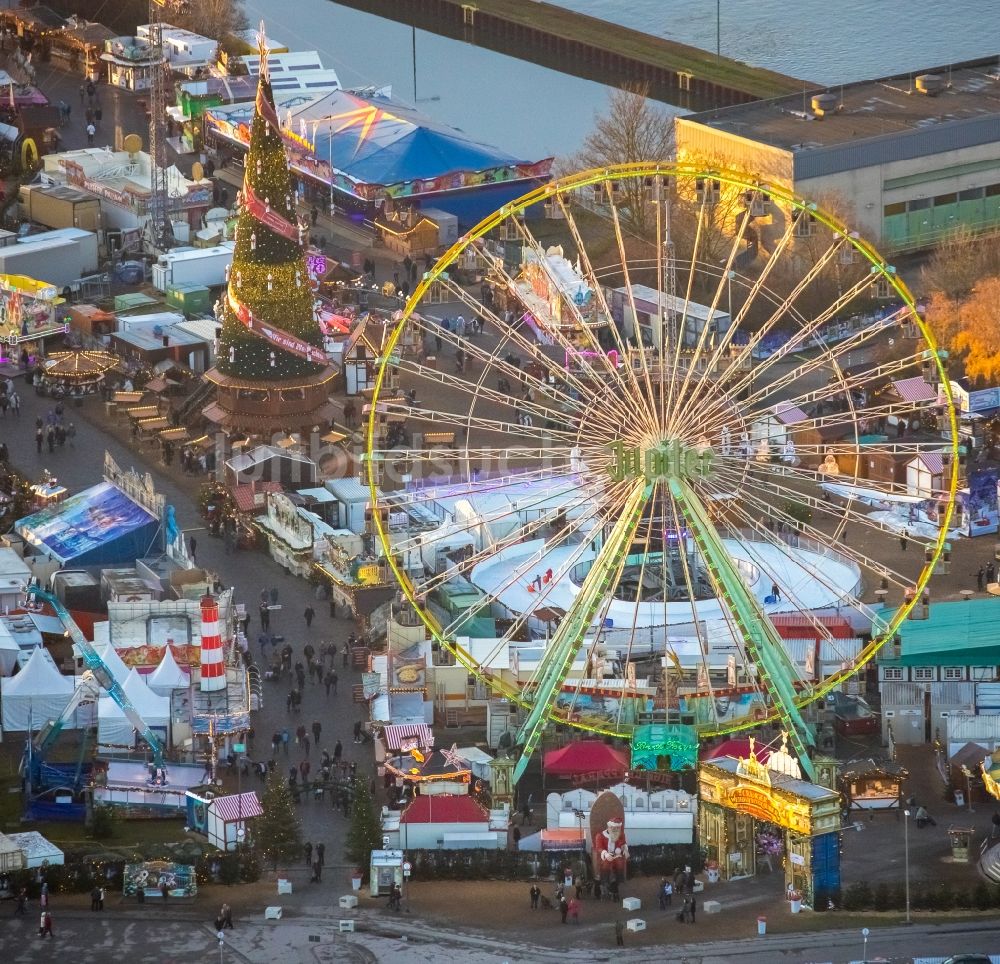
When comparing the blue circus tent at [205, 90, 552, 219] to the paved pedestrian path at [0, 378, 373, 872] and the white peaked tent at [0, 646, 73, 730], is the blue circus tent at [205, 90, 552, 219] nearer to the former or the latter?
the paved pedestrian path at [0, 378, 373, 872]

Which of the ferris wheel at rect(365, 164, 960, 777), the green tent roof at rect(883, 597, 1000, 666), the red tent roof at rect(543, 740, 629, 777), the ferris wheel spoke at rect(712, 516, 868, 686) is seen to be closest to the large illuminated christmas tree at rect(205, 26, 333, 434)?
the ferris wheel at rect(365, 164, 960, 777)

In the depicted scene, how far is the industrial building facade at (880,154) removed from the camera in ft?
312

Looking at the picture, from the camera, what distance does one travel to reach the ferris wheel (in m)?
60.4

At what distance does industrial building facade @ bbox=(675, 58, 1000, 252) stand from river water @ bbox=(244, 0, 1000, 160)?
19.8 metres

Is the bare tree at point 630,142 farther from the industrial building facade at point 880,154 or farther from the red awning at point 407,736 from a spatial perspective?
the red awning at point 407,736

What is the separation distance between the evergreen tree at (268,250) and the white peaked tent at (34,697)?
1835 cm

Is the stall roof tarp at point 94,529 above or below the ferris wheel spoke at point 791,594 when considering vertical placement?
above

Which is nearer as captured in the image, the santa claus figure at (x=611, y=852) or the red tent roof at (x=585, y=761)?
the santa claus figure at (x=611, y=852)

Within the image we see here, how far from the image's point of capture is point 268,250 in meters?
81.6

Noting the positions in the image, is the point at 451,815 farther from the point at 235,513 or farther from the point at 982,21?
the point at 982,21

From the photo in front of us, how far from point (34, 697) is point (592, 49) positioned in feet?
228

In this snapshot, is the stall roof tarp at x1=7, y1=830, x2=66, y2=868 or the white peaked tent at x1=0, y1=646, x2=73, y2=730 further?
the white peaked tent at x1=0, y1=646, x2=73, y2=730

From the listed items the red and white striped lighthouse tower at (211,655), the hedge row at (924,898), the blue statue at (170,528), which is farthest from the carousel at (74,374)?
the hedge row at (924,898)

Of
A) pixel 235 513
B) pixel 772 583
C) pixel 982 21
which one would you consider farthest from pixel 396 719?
pixel 982 21
